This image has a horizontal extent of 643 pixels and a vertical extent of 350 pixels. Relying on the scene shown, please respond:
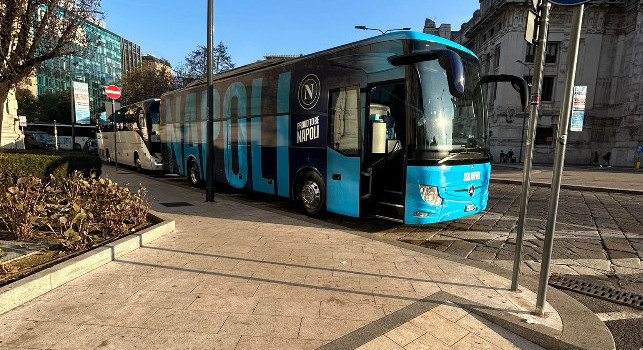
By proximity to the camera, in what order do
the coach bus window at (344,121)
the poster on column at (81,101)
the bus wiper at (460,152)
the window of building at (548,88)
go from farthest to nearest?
the window of building at (548,88) < the poster on column at (81,101) < the coach bus window at (344,121) < the bus wiper at (460,152)

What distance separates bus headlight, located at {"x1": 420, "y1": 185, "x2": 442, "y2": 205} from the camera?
18.2 feet

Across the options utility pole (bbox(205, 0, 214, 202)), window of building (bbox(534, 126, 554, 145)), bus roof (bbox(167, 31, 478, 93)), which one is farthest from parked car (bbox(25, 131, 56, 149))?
window of building (bbox(534, 126, 554, 145))

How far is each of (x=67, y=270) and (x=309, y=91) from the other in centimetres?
528

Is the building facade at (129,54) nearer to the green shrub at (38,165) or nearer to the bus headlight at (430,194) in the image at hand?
the green shrub at (38,165)

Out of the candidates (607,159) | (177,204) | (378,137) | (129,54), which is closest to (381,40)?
(378,137)

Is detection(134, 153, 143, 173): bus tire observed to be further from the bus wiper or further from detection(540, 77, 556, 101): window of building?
detection(540, 77, 556, 101): window of building

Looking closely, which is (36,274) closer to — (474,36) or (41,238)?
(41,238)

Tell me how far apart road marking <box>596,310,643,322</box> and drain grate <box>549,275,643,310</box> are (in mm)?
223

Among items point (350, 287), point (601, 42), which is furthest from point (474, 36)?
point (350, 287)

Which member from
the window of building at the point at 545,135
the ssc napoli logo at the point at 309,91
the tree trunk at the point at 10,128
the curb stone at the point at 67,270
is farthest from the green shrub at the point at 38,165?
the window of building at the point at 545,135

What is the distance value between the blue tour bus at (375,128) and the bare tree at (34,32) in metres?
4.59

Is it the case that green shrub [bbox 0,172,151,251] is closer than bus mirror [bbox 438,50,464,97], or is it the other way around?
bus mirror [bbox 438,50,464,97]

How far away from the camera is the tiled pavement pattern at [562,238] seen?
16.2ft

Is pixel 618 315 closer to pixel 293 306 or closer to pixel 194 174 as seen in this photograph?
pixel 293 306
